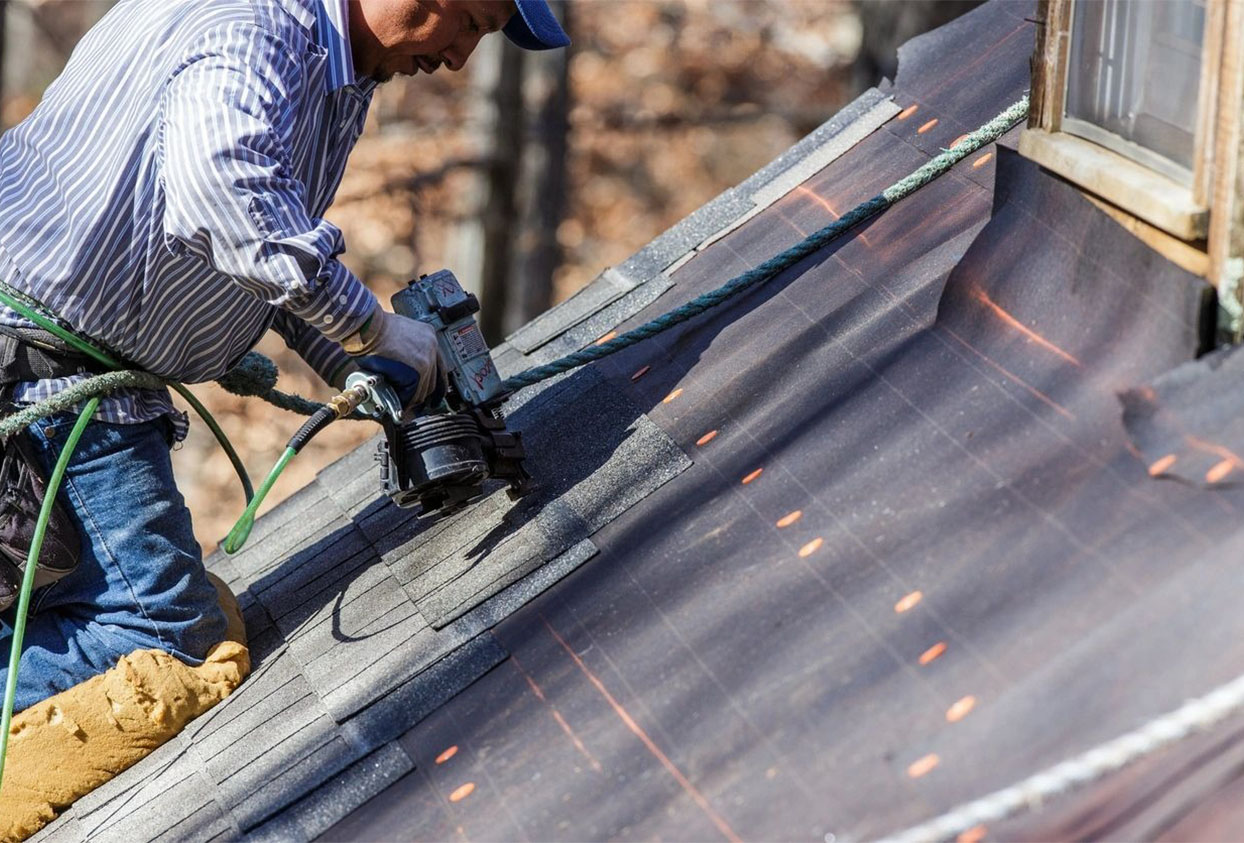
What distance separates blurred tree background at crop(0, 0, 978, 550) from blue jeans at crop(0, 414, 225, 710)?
6.89 m

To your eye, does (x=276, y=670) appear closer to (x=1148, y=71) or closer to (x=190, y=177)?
(x=190, y=177)

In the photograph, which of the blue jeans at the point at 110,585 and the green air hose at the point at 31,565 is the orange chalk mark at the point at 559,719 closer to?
the blue jeans at the point at 110,585

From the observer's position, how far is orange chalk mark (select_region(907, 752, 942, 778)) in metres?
1.89

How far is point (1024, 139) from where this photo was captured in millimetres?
2711

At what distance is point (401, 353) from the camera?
3.05 meters

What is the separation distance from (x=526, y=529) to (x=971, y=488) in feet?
3.44

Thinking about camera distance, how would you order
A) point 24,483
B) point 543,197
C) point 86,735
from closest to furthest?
point 86,735, point 24,483, point 543,197

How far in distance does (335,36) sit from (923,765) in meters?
1.98

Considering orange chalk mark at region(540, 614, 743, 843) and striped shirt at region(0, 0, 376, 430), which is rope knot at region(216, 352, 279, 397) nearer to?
striped shirt at region(0, 0, 376, 430)

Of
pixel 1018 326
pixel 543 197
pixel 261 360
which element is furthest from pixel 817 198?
pixel 543 197

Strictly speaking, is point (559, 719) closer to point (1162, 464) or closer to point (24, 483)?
point (1162, 464)

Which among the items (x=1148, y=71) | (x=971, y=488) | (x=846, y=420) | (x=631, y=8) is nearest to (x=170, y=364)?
(x=846, y=420)

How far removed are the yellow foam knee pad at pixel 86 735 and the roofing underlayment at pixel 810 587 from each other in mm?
62

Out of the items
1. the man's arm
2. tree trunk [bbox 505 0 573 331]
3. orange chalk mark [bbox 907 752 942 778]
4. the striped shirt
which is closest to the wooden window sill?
orange chalk mark [bbox 907 752 942 778]
